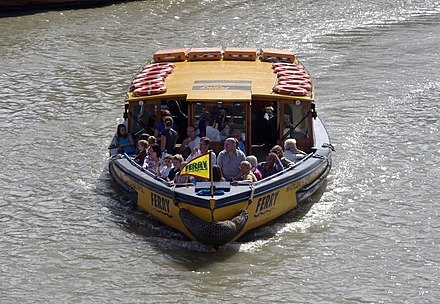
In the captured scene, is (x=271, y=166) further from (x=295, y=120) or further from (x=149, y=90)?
(x=149, y=90)

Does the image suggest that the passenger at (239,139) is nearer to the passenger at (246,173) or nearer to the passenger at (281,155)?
the passenger at (281,155)

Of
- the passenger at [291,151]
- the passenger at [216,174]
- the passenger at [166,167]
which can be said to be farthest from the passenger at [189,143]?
the passenger at [216,174]

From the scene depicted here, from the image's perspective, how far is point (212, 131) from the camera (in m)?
18.3

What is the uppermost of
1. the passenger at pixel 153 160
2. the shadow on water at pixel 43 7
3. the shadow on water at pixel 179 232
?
the passenger at pixel 153 160

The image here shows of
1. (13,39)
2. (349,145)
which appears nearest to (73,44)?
(13,39)

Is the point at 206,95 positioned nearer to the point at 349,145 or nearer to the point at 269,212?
the point at 269,212

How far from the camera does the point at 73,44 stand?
3119 cm

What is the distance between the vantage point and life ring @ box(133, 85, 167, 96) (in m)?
18.5

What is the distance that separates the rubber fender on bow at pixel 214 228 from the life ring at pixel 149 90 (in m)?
3.34

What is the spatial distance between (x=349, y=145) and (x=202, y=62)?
→ 4098 mm

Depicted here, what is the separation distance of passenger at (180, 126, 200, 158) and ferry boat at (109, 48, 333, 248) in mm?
211

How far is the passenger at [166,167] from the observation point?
17.2m

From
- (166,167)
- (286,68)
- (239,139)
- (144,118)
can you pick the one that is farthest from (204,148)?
(286,68)

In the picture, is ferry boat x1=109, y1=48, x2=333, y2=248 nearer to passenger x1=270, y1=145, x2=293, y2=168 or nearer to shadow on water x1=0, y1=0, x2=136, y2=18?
passenger x1=270, y1=145, x2=293, y2=168
